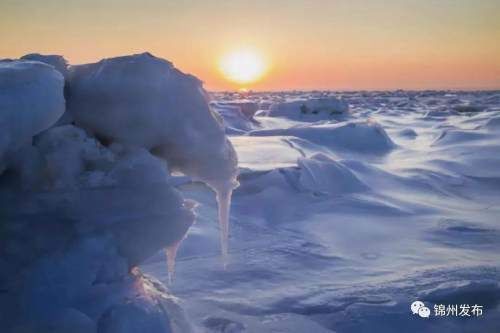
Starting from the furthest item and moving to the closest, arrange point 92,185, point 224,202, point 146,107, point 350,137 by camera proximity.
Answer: point 350,137 < point 224,202 < point 146,107 < point 92,185

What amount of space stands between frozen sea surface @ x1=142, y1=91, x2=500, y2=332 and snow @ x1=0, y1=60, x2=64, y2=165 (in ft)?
4.80

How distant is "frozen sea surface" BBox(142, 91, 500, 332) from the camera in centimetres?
286

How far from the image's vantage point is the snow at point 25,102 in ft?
5.49

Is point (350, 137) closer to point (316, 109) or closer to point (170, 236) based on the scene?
point (316, 109)

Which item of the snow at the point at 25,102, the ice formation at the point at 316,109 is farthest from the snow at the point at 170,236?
the ice formation at the point at 316,109

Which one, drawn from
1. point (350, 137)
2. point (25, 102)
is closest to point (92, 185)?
point (25, 102)

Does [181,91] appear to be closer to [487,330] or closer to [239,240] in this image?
[487,330]

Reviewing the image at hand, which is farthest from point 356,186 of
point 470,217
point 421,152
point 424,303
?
point 421,152

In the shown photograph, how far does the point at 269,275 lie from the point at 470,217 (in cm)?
296

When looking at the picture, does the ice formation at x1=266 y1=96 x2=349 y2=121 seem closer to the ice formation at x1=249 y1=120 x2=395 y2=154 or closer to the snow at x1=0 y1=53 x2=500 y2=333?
the ice formation at x1=249 y1=120 x2=395 y2=154

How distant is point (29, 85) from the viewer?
5.78ft

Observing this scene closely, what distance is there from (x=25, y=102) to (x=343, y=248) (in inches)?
123

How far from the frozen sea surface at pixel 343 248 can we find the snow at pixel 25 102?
1.46m

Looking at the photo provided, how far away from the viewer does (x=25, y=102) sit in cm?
171
